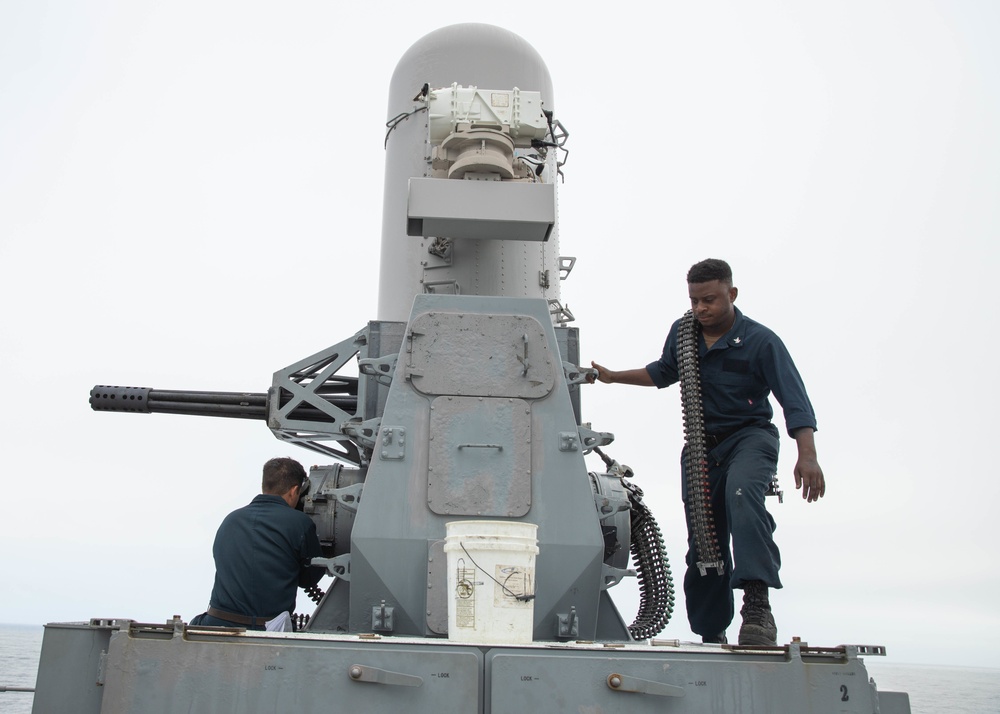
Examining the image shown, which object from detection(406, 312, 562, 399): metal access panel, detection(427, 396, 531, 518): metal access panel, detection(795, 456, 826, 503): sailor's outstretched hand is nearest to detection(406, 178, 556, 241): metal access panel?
detection(406, 312, 562, 399): metal access panel

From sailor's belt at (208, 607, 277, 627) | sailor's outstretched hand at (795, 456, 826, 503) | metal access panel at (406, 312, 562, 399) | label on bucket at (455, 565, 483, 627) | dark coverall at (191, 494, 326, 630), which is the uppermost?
metal access panel at (406, 312, 562, 399)

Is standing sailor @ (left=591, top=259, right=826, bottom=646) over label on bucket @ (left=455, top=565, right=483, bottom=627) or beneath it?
over

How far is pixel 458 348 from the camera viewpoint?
184 inches

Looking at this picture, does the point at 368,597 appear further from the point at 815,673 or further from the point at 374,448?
the point at 815,673

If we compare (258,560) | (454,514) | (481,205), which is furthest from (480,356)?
(258,560)

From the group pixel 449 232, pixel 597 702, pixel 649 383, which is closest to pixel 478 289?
pixel 449 232

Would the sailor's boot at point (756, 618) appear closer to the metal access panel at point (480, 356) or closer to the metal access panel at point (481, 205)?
the metal access panel at point (480, 356)

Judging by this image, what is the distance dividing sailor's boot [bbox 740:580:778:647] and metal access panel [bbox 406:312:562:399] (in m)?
1.33

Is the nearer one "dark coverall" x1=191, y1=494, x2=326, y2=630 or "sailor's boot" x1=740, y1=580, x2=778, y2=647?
"sailor's boot" x1=740, y1=580, x2=778, y2=647

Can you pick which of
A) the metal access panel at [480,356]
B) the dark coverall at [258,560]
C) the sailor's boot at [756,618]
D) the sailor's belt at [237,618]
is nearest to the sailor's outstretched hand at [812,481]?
the sailor's boot at [756,618]

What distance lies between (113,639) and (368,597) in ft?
4.58

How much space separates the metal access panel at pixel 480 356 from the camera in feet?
15.1

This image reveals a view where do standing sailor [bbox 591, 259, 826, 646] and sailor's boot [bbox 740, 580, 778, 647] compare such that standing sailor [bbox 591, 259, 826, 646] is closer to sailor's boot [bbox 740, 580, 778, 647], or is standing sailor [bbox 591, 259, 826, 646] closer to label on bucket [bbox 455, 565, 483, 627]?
sailor's boot [bbox 740, 580, 778, 647]

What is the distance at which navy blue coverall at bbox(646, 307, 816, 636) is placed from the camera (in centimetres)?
429
